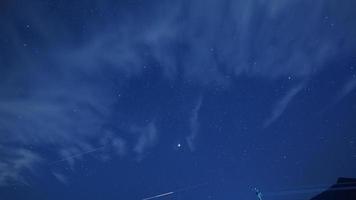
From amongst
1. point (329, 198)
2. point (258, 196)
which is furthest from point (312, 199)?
point (258, 196)

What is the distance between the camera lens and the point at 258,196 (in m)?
44.8

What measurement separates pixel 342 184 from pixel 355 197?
6.65ft

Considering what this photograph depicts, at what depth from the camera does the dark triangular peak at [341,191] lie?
28.6m

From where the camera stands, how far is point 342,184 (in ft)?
98.5

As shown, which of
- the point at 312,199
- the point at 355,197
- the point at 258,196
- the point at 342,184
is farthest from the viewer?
the point at 258,196

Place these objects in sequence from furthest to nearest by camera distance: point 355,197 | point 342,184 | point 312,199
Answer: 1. point 312,199
2. point 342,184
3. point 355,197

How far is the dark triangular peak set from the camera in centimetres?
2860

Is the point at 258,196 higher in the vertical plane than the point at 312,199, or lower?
higher

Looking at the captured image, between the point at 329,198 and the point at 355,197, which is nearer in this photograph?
the point at 355,197

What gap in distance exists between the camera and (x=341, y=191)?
2906cm

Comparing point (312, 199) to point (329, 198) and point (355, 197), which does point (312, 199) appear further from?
point (355, 197)

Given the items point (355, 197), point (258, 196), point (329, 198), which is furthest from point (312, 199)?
point (258, 196)

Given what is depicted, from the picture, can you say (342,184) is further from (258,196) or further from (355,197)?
(258,196)

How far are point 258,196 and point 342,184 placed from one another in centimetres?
1613
